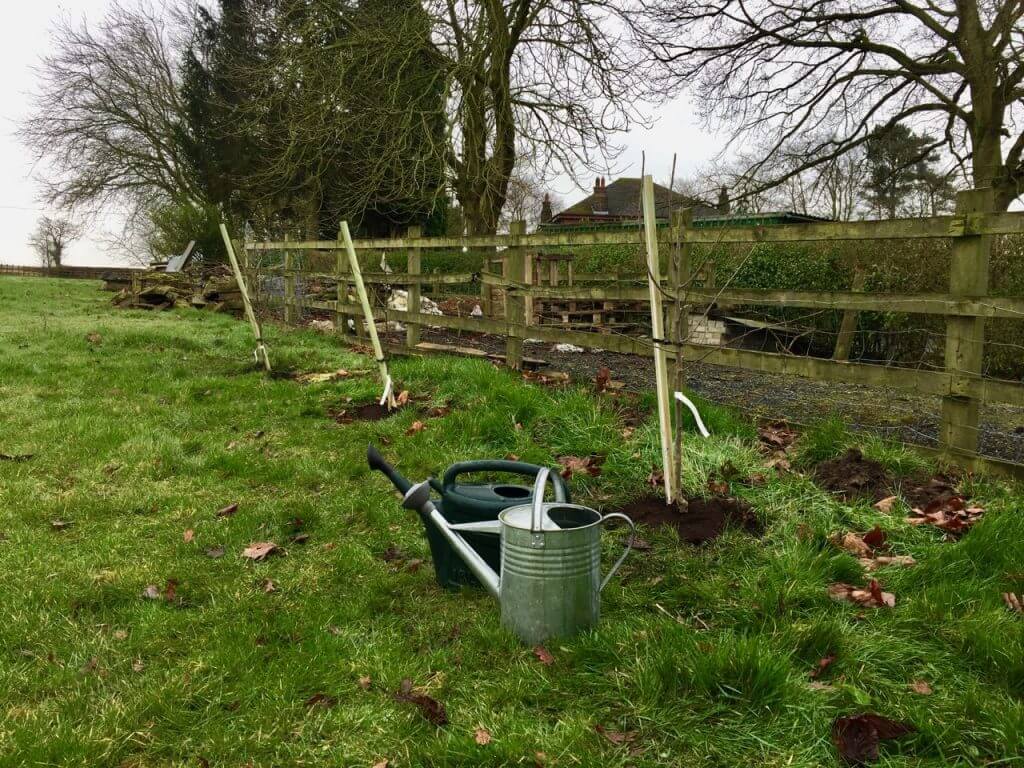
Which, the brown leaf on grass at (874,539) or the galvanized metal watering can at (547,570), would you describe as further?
the brown leaf on grass at (874,539)

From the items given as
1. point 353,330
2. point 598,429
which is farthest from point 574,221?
point 598,429

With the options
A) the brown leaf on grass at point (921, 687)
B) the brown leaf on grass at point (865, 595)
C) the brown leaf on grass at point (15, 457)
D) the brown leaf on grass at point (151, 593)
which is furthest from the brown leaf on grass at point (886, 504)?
the brown leaf on grass at point (15, 457)

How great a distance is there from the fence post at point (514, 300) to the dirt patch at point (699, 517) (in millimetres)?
3381

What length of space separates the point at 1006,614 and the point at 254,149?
93.4 feet

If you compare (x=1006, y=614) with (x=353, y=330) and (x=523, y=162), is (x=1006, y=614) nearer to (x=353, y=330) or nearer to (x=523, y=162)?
(x=353, y=330)

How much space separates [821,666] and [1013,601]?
940 millimetres

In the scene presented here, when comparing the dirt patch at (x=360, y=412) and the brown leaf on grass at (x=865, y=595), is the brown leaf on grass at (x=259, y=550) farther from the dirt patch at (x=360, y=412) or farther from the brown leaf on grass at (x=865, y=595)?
the brown leaf on grass at (x=865, y=595)

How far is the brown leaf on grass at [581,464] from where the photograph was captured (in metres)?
4.11

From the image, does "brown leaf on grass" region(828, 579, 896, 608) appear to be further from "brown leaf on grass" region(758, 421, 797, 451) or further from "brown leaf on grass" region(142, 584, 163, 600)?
"brown leaf on grass" region(142, 584, 163, 600)

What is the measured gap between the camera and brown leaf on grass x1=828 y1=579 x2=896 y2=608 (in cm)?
264

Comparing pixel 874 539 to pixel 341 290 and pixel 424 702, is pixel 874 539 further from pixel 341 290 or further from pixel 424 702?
pixel 341 290

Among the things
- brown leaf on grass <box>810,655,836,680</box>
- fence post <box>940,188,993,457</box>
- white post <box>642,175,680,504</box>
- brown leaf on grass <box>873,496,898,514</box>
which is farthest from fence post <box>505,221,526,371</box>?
brown leaf on grass <box>810,655,836,680</box>

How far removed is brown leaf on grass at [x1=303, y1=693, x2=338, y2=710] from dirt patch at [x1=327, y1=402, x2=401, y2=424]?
3525mm

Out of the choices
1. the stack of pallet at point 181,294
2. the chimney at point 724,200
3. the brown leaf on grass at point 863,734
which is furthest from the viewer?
the stack of pallet at point 181,294
